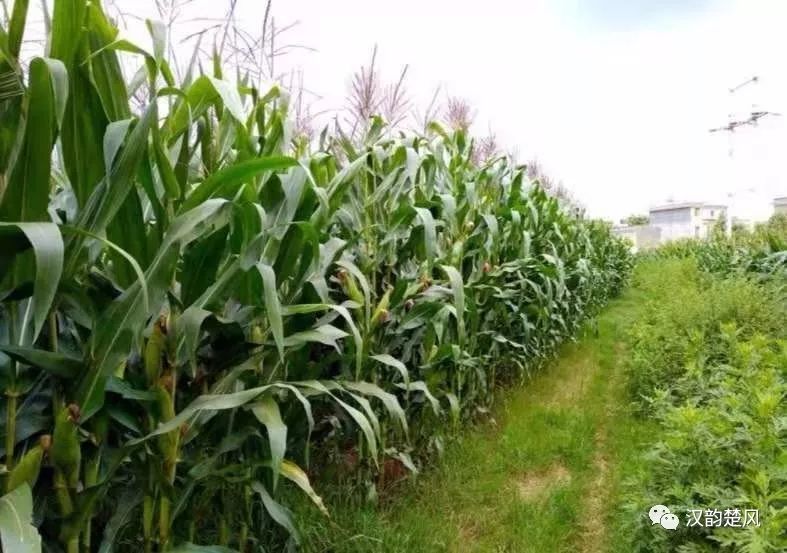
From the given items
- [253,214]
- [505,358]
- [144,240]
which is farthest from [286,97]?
[505,358]

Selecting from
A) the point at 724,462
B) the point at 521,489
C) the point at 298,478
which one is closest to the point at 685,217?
the point at 521,489

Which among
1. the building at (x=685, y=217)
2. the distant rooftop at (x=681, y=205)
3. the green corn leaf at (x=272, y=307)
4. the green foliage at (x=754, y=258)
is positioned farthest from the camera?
the distant rooftop at (x=681, y=205)

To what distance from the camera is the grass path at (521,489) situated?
90.7 inches

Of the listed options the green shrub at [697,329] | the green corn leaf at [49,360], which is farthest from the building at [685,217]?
the green corn leaf at [49,360]

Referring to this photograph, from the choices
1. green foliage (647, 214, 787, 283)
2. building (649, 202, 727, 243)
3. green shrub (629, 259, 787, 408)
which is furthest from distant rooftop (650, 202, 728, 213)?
green shrub (629, 259, 787, 408)

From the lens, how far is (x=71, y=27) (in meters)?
1.03

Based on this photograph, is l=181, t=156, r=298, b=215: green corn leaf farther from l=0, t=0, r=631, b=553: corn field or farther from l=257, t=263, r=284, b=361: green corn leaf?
l=257, t=263, r=284, b=361: green corn leaf

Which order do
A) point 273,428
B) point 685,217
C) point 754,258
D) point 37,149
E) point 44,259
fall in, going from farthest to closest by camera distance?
point 685,217 → point 754,258 → point 273,428 → point 37,149 → point 44,259

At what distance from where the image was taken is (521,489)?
2.94m

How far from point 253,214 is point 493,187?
3.12 m

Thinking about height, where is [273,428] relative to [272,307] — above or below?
below

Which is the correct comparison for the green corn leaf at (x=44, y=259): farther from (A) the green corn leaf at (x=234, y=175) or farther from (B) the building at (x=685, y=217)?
(B) the building at (x=685, y=217)

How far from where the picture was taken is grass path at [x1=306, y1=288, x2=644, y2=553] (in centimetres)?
230

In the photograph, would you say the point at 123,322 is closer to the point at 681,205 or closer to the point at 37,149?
the point at 37,149
